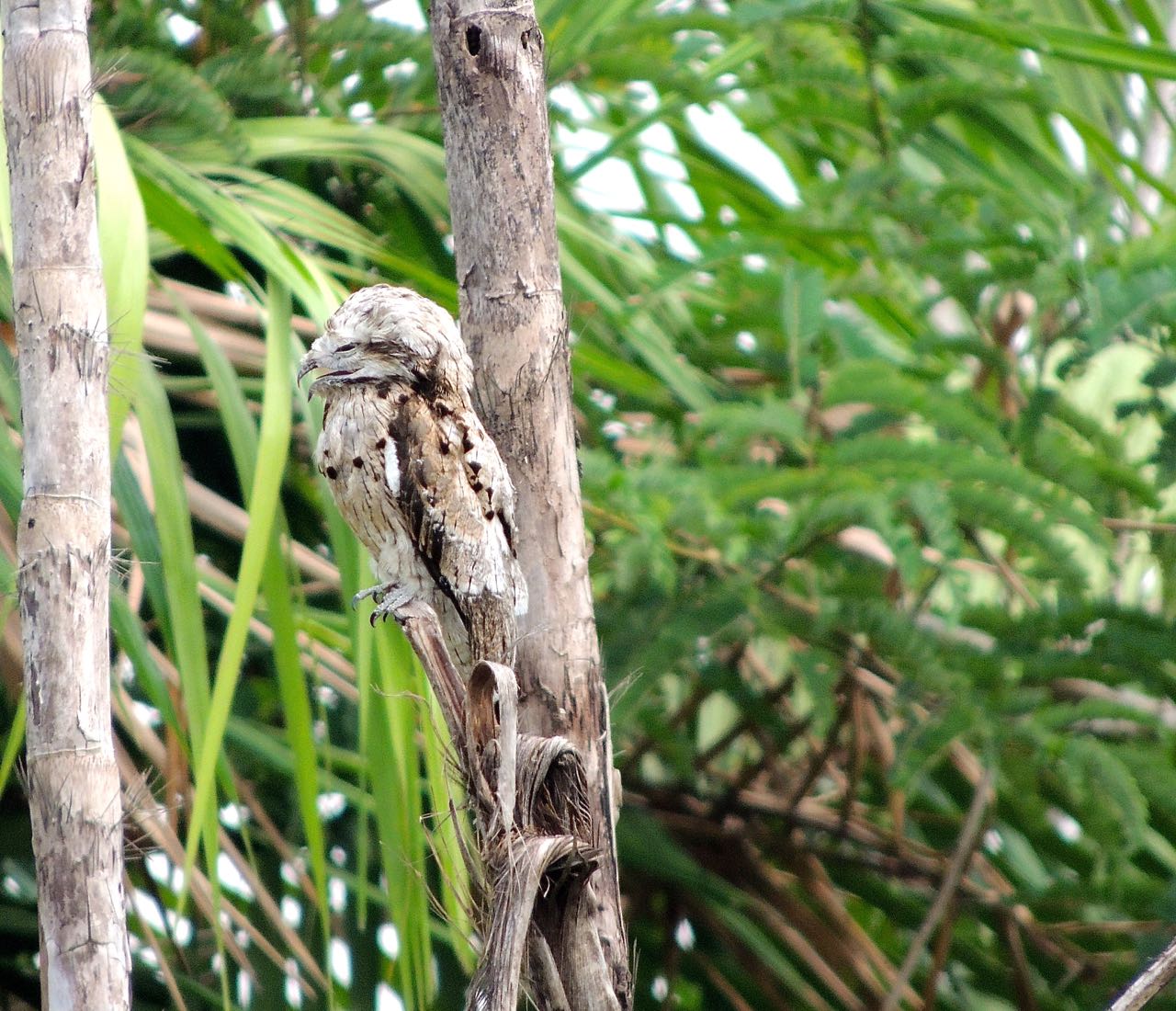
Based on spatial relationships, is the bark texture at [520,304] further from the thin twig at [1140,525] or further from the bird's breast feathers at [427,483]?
the thin twig at [1140,525]

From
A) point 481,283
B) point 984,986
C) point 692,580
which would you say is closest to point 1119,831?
point 692,580

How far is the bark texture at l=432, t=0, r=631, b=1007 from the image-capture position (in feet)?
4.97

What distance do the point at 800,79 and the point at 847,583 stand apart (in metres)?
1.03

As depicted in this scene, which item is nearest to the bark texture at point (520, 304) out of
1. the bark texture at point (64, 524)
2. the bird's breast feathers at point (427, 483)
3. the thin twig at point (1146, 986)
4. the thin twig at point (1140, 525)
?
the bird's breast feathers at point (427, 483)

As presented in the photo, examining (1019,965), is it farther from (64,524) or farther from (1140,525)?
(64,524)

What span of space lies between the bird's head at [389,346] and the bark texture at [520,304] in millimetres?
92

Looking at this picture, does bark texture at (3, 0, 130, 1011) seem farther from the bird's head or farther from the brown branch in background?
the brown branch in background

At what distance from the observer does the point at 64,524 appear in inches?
46.0

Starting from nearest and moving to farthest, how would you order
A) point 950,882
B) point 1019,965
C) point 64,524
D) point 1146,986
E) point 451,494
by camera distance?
point 64,524 → point 1146,986 → point 451,494 → point 950,882 → point 1019,965

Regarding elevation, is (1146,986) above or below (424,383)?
below

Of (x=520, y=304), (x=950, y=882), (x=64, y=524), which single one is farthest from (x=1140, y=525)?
(x=64, y=524)

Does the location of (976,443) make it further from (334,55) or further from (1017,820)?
(334,55)

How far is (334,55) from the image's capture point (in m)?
3.19

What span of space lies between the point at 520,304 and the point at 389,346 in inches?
7.1
